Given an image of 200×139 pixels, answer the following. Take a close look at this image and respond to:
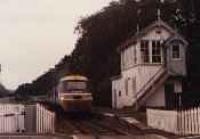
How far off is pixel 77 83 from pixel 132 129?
40.3 feet

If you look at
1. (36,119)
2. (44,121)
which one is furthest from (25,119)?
(44,121)

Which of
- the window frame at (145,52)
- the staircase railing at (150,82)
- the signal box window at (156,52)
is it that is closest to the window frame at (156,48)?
the signal box window at (156,52)

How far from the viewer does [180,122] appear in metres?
38.3

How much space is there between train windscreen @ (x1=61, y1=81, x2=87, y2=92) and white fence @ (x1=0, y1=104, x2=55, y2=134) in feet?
33.2

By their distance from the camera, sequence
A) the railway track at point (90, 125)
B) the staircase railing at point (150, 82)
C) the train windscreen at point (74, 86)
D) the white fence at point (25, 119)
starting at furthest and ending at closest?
1. the staircase railing at point (150, 82)
2. the train windscreen at point (74, 86)
3. the white fence at point (25, 119)
4. the railway track at point (90, 125)

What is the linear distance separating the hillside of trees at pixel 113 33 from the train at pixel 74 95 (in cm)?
2128

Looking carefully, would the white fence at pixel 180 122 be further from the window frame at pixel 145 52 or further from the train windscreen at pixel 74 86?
the window frame at pixel 145 52

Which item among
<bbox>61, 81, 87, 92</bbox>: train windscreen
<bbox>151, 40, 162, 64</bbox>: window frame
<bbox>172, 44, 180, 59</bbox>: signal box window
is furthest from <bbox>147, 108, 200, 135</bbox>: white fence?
<bbox>172, 44, 180, 59</bbox>: signal box window

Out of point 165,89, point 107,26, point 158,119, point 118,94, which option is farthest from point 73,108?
point 107,26

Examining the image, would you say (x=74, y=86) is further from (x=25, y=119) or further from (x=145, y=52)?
(x=145, y=52)

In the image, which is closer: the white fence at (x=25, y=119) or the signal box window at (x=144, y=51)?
the white fence at (x=25, y=119)

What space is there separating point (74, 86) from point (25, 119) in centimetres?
1106

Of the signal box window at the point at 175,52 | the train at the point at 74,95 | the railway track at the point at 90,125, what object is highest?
the signal box window at the point at 175,52

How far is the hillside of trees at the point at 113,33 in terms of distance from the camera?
79.2 metres
